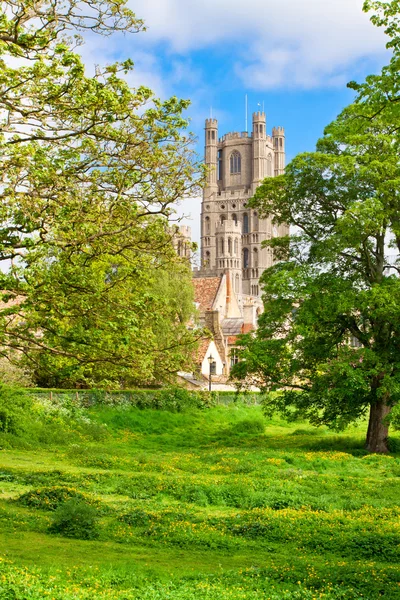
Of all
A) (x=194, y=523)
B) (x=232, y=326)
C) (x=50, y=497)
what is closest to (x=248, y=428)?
(x=50, y=497)

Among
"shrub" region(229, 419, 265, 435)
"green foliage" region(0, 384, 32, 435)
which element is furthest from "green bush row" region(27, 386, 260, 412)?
"green foliage" region(0, 384, 32, 435)

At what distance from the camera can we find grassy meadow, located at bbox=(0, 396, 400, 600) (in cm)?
1062

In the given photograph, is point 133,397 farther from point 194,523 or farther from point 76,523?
point 76,523

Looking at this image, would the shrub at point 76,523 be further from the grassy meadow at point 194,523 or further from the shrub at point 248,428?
the shrub at point 248,428

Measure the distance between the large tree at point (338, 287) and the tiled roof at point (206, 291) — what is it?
1778 inches

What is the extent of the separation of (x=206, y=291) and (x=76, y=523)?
6701cm

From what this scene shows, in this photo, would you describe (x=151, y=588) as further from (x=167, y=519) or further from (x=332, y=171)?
(x=332, y=171)

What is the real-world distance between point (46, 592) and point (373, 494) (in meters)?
11.8

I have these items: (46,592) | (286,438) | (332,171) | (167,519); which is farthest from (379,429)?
(46,592)

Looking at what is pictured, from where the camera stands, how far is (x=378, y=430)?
3070 centimetres

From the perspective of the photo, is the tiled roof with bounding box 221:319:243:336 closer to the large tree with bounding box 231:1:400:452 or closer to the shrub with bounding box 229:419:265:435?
the shrub with bounding box 229:419:265:435

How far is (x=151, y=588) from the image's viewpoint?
33.7ft

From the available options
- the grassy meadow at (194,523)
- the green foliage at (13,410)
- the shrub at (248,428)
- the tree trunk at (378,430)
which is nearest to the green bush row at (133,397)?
the shrub at (248,428)

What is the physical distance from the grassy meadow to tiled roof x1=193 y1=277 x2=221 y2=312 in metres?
49.6
